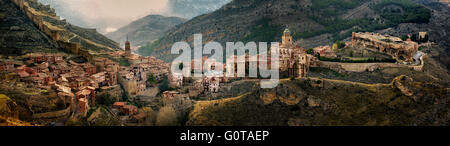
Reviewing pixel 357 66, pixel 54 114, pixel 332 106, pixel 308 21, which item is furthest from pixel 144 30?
pixel 332 106

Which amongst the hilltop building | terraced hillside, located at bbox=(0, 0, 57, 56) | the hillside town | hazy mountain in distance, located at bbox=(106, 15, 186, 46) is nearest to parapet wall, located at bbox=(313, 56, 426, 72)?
the hillside town

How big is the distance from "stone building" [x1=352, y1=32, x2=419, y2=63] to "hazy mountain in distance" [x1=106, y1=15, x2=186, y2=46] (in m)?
62.9

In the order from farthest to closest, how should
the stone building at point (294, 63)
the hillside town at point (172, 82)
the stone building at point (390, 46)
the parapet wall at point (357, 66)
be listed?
the stone building at point (390, 46)
the parapet wall at point (357, 66)
the stone building at point (294, 63)
the hillside town at point (172, 82)

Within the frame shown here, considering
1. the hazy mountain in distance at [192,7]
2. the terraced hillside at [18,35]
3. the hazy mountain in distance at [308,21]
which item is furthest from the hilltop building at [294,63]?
the hazy mountain in distance at [192,7]

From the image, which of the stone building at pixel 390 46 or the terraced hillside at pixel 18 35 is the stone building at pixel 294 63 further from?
the terraced hillside at pixel 18 35

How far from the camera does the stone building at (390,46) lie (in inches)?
1055

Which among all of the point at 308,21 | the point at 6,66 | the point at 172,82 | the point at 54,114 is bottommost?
the point at 54,114

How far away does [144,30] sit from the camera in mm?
99812

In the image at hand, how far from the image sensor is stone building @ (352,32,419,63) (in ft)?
87.9

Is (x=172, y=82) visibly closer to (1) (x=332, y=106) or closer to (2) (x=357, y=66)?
(2) (x=357, y=66)

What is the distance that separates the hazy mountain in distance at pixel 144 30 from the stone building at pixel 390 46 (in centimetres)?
6290

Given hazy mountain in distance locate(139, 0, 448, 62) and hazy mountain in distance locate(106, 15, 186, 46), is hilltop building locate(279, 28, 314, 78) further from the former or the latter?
hazy mountain in distance locate(106, 15, 186, 46)

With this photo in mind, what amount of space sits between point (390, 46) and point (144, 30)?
79.5m

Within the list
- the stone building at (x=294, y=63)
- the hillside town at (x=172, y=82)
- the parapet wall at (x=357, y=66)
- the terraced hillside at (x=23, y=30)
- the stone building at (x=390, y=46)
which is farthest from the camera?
the terraced hillside at (x=23, y=30)
